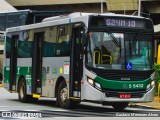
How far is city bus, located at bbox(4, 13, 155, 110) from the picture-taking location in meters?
18.0

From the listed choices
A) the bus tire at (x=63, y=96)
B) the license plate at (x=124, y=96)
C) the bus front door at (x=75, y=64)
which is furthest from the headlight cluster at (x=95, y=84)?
the bus tire at (x=63, y=96)

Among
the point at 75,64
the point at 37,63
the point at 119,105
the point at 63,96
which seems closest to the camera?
the point at 75,64

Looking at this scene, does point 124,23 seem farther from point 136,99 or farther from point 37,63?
point 37,63

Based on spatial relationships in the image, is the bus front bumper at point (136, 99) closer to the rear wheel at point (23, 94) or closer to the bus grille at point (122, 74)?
the bus grille at point (122, 74)

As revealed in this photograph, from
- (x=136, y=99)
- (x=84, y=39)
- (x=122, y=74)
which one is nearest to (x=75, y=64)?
(x=84, y=39)

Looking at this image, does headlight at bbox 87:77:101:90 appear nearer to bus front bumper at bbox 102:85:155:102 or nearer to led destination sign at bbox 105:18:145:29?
bus front bumper at bbox 102:85:155:102

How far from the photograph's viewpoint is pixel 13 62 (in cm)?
2442

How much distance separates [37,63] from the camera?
2173 cm

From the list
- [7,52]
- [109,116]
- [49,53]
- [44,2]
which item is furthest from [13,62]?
Answer: [44,2]

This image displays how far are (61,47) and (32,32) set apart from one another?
2927 millimetres

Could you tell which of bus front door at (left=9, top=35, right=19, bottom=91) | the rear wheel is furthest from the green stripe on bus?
bus front door at (left=9, top=35, right=19, bottom=91)

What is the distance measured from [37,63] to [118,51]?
15.0ft

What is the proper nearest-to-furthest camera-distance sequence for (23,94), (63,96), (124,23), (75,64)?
(124,23) → (75,64) → (63,96) → (23,94)

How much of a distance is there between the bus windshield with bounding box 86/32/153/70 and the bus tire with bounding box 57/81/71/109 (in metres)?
1.75
